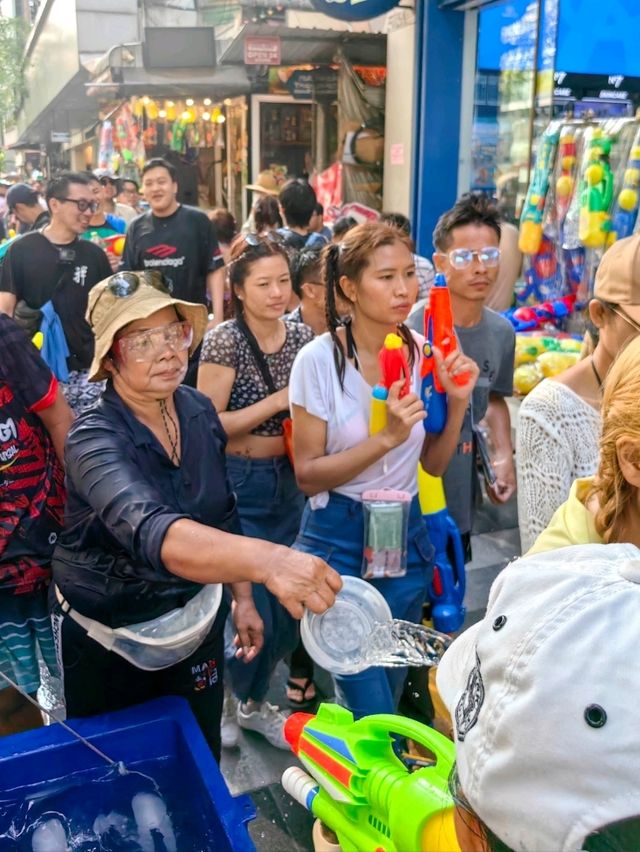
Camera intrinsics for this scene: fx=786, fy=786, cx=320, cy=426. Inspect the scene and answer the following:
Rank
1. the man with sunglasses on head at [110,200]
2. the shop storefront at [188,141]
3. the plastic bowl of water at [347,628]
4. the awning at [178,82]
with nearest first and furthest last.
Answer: the plastic bowl of water at [347,628], the man with sunglasses on head at [110,200], the awning at [178,82], the shop storefront at [188,141]

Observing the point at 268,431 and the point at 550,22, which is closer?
the point at 268,431

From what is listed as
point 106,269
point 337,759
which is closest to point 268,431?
point 337,759

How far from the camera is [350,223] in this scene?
540cm

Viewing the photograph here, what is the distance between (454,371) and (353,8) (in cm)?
528

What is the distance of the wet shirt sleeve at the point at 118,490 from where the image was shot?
5.19ft

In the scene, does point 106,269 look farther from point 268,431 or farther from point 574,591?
point 574,591

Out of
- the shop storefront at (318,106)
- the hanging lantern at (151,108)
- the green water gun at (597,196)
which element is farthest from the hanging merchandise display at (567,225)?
the hanging lantern at (151,108)

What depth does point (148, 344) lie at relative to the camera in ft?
6.69

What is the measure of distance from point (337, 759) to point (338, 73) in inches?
365

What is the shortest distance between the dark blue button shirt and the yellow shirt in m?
0.79

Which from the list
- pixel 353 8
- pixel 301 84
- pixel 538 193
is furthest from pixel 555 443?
pixel 301 84

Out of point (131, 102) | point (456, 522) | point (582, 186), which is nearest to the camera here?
point (456, 522)

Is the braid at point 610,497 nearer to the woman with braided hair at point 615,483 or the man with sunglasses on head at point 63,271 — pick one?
the woman with braided hair at point 615,483

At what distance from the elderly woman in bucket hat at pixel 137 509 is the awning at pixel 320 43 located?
7.37 meters
